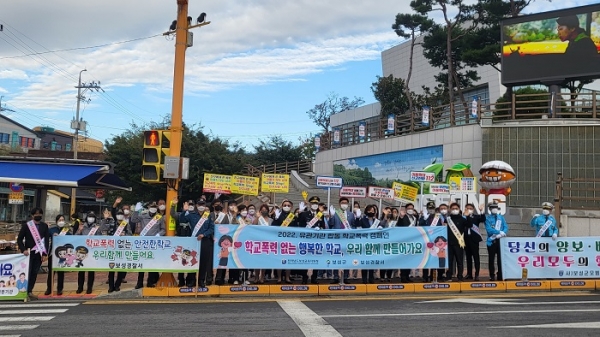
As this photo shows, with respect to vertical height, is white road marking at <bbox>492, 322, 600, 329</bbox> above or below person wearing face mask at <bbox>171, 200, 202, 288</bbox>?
below

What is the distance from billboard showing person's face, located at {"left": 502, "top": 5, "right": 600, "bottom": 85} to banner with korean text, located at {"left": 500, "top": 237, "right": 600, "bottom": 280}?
1457cm

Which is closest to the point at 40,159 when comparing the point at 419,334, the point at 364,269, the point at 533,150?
the point at 364,269

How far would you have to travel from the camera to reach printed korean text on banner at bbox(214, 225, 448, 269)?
13.1 m

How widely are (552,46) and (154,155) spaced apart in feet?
68.3

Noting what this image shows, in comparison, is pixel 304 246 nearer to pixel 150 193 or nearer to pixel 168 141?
pixel 168 141

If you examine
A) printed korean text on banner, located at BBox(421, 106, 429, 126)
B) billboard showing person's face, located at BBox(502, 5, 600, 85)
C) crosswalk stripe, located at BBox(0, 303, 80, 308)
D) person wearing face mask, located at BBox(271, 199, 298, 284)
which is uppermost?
billboard showing person's face, located at BBox(502, 5, 600, 85)

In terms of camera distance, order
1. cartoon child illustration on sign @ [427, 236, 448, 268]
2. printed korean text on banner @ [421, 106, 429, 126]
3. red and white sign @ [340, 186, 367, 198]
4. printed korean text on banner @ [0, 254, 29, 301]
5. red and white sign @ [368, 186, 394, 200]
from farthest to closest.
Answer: printed korean text on banner @ [421, 106, 429, 126] → red and white sign @ [368, 186, 394, 200] → red and white sign @ [340, 186, 367, 198] → cartoon child illustration on sign @ [427, 236, 448, 268] → printed korean text on banner @ [0, 254, 29, 301]

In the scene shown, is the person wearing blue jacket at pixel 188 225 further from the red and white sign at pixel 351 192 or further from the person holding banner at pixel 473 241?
the person holding banner at pixel 473 241

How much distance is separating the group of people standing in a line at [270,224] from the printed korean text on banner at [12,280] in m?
0.26

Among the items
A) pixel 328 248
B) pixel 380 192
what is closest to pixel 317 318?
pixel 328 248

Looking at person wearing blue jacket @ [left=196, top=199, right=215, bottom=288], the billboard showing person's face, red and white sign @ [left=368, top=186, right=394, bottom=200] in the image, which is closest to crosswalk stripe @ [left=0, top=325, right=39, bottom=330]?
person wearing blue jacket @ [left=196, top=199, right=215, bottom=288]

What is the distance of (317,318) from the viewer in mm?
9617

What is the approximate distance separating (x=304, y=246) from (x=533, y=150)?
15946 millimetres

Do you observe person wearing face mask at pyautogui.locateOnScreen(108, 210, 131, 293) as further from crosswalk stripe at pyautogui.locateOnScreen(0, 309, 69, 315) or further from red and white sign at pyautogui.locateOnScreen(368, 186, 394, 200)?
red and white sign at pyautogui.locateOnScreen(368, 186, 394, 200)
